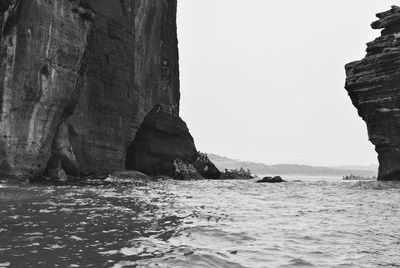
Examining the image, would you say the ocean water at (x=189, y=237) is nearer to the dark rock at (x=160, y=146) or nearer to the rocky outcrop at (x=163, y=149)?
the rocky outcrop at (x=163, y=149)

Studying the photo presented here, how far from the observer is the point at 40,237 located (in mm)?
10625

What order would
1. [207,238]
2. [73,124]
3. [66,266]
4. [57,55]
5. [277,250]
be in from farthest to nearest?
[73,124]
[57,55]
[207,238]
[277,250]
[66,266]

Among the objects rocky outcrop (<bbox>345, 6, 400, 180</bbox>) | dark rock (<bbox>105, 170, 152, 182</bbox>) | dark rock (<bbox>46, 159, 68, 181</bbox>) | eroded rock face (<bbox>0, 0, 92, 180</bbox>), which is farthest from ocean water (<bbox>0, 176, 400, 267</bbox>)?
rocky outcrop (<bbox>345, 6, 400, 180</bbox>)

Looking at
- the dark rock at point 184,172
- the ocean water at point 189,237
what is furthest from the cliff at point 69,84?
the ocean water at point 189,237

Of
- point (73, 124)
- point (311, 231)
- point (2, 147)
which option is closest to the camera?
point (311, 231)

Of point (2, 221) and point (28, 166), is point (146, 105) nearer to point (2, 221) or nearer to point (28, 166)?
point (28, 166)

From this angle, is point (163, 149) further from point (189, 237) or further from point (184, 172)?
point (189, 237)

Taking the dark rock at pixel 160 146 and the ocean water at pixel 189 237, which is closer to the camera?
the ocean water at pixel 189 237

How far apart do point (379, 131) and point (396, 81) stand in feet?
19.5

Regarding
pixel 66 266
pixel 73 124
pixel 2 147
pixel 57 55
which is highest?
pixel 57 55

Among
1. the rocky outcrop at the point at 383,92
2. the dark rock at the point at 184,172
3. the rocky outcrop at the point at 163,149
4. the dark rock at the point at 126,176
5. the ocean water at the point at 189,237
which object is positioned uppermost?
the rocky outcrop at the point at 383,92

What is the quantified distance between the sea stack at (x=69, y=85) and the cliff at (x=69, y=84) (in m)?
0.08

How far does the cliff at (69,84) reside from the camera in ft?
108

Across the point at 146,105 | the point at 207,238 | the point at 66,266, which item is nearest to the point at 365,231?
the point at 207,238
